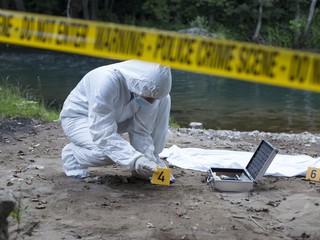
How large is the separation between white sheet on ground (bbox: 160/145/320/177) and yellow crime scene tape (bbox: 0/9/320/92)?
267 centimetres

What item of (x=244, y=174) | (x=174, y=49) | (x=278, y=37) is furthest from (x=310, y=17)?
(x=174, y=49)

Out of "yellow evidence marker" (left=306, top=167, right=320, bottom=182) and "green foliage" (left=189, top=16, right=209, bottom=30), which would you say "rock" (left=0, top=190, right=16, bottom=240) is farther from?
"green foliage" (left=189, top=16, right=209, bottom=30)

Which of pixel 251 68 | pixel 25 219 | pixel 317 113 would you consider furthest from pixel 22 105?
pixel 317 113

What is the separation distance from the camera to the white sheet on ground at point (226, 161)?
5.44 meters

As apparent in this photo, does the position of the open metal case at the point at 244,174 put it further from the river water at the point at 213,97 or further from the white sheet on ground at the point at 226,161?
the river water at the point at 213,97

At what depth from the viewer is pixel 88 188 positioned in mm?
4516

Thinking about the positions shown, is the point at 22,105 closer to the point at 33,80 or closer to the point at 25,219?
the point at 25,219

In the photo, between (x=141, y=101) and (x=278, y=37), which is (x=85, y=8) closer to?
(x=278, y=37)

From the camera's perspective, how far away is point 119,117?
15.4 ft

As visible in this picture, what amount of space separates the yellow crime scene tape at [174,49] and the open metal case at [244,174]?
6.22 ft

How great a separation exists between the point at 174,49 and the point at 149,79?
1291 millimetres

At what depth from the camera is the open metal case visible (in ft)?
15.0

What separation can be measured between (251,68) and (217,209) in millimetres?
1626

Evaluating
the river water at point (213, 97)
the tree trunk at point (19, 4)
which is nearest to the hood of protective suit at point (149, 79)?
the river water at point (213, 97)
